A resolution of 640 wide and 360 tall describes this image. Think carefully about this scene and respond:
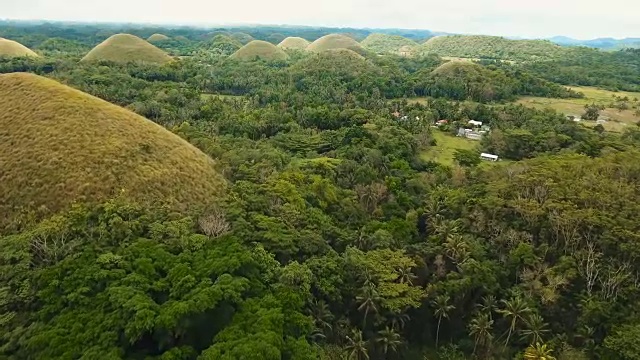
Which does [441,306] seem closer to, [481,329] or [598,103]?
[481,329]

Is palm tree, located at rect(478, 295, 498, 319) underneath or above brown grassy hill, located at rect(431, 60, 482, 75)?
underneath

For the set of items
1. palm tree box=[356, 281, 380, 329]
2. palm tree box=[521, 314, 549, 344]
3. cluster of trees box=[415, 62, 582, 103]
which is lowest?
palm tree box=[521, 314, 549, 344]

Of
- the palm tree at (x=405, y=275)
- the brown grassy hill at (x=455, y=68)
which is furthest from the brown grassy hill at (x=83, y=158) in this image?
the brown grassy hill at (x=455, y=68)

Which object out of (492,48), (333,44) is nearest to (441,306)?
(333,44)

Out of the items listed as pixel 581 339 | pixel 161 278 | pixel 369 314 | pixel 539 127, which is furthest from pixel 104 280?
pixel 539 127

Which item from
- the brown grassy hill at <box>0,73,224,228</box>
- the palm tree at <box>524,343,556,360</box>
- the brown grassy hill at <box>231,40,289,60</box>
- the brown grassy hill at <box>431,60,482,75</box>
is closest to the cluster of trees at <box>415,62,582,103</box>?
the brown grassy hill at <box>431,60,482,75</box>

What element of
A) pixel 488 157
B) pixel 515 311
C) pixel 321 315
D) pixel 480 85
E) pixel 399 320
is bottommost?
pixel 399 320

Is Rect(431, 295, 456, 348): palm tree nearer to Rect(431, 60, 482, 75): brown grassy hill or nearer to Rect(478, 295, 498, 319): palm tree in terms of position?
Rect(478, 295, 498, 319): palm tree
